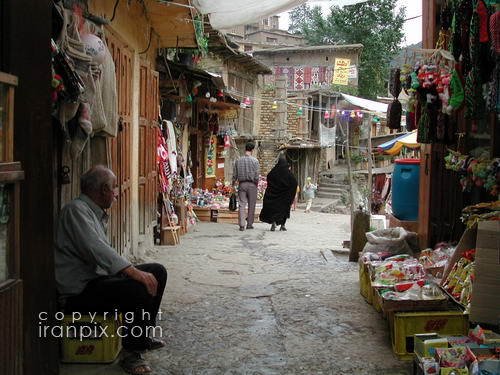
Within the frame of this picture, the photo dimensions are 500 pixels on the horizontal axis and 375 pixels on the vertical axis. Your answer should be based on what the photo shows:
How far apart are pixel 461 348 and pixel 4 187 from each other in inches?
109

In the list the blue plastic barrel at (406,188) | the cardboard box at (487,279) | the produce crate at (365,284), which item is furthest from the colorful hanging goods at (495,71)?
the blue plastic barrel at (406,188)

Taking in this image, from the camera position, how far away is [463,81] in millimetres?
4801

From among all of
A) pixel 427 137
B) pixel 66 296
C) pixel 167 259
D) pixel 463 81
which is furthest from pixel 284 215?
pixel 66 296

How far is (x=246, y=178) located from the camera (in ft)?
39.3

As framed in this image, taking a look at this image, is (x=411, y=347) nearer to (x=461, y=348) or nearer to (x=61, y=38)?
(x=461, y=348)

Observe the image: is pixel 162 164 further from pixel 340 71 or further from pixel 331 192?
pixel 331 192

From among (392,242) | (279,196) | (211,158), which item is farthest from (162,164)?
(211,158)

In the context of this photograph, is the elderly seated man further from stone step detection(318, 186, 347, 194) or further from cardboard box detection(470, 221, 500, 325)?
stone step detection(318, 186, 347, 194)

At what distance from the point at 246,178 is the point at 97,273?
26.8 feet

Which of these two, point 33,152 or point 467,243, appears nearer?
point 33,152

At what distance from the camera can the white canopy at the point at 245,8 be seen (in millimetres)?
5986

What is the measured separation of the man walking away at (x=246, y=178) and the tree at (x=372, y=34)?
932 inches

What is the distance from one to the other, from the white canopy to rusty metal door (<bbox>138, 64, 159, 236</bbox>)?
6.45ft

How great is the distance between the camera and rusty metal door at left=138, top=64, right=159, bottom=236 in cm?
807
